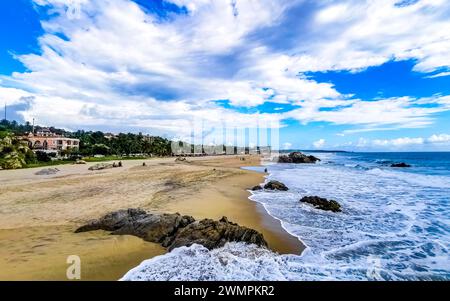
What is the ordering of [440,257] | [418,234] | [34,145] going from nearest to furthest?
[440,257]
[418,234]
[34,145]

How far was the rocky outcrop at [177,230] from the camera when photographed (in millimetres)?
9711

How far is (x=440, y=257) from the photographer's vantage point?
1011 centimetres

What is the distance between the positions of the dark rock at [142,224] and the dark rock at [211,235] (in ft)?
1.95

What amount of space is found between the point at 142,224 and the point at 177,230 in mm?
1470

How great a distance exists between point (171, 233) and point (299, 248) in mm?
4697

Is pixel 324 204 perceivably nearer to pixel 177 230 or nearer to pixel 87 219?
pixel 177 230

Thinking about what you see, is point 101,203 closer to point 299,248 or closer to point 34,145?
point 299,248

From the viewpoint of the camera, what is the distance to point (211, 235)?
9766 millimetres

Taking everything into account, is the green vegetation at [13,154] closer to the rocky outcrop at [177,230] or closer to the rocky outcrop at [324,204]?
the rocky outcrop at [177,230]

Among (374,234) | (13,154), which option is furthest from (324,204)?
(13,154)

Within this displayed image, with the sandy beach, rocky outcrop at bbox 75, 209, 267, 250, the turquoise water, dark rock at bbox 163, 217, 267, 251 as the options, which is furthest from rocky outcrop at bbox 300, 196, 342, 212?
dark rock at bbox 163, 217, 267, 251

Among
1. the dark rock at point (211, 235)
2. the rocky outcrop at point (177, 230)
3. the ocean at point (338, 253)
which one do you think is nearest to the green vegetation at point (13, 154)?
the rocky outcrop at point (177, 230)
